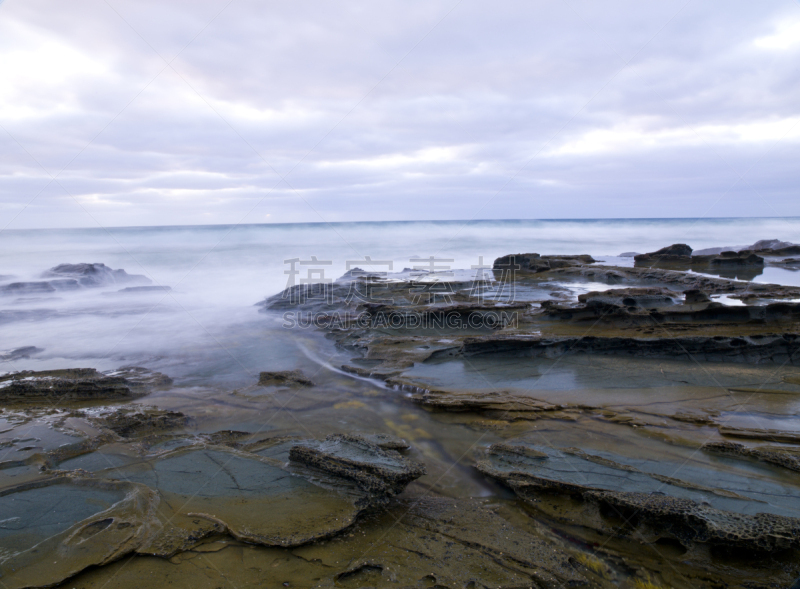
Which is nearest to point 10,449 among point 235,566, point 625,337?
point 235,566

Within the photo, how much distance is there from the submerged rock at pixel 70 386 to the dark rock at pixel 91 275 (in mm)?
13957

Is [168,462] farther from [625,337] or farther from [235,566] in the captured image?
[625,337]

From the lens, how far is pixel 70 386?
6.24 meters

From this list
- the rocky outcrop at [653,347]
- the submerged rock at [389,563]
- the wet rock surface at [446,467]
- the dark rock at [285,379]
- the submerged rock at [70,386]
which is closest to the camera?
the submerged rock at [389,563]

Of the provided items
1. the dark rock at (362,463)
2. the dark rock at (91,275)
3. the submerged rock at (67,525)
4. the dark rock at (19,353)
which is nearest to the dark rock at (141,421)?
the submerged rock at (67,525)

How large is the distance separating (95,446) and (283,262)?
2373 centimetres

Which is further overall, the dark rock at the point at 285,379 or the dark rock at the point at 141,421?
the dark rock at the point at 285,379

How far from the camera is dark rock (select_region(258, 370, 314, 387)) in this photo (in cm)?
694

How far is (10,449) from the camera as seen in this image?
14.4 feet

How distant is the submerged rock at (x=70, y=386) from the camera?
238 inches

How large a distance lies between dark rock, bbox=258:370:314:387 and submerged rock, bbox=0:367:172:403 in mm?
1550

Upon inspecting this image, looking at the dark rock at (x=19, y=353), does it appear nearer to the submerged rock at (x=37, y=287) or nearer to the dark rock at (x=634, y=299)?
the submerged rock at (x=37, y=287)

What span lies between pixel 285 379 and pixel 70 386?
3.00m

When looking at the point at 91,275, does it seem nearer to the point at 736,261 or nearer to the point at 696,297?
the point at 696,297
